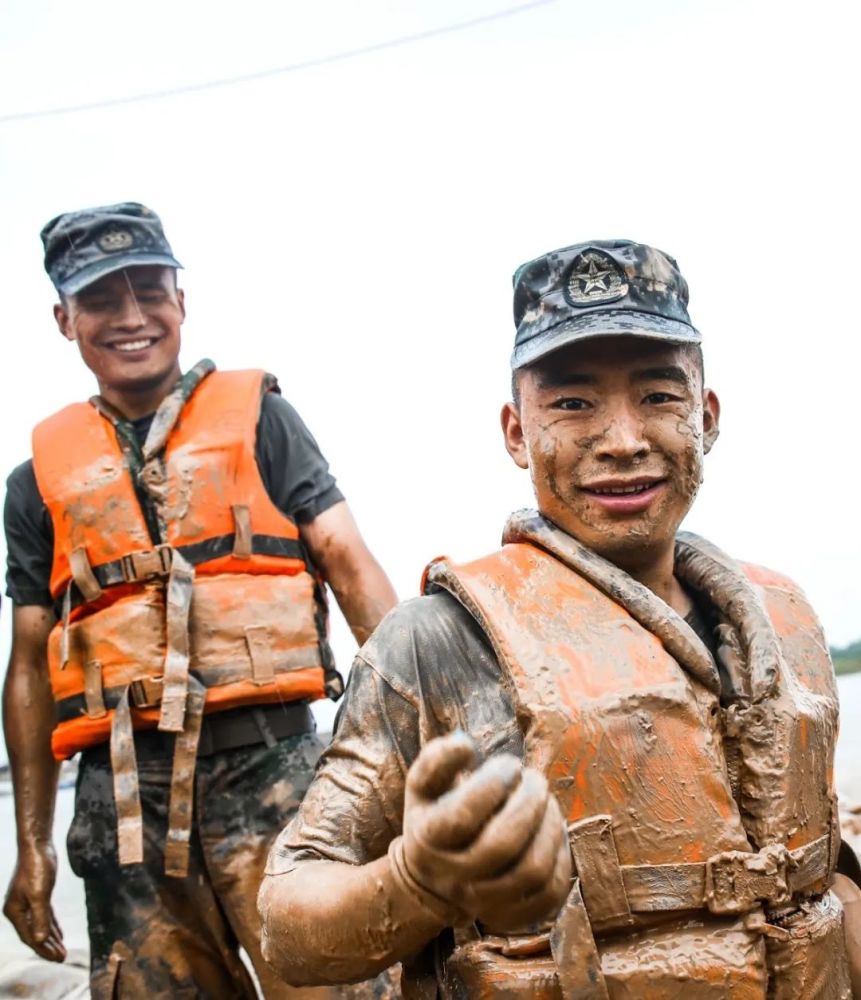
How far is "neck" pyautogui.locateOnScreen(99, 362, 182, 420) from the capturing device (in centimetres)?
333

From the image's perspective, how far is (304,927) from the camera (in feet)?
5.27

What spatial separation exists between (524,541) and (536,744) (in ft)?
1.27

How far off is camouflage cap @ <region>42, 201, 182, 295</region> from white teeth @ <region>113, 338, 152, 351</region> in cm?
18

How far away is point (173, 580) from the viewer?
302 centimetres

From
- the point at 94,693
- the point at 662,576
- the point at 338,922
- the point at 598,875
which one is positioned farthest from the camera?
the point at 94,693

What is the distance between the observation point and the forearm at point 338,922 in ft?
4.89

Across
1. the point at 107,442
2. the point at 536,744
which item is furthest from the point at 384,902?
the point at 107,442

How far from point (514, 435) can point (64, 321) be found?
178 centimetres

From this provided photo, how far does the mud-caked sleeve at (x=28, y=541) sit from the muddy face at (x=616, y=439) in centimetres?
178

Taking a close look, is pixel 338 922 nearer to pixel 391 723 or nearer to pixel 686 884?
pixel 391 723

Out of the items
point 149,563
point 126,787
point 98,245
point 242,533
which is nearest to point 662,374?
point 242,533

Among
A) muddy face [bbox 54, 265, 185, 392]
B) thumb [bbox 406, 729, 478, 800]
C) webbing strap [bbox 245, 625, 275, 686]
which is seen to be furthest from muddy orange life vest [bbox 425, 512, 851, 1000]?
muddy face [bbox 54, 265, 185, 392]

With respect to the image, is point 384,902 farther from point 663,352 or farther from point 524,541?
point 663,352

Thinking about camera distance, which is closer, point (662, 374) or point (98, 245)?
point (662, 374)
